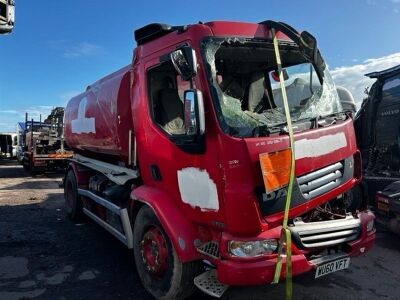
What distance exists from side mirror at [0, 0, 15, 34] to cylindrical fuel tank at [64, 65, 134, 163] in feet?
4.78

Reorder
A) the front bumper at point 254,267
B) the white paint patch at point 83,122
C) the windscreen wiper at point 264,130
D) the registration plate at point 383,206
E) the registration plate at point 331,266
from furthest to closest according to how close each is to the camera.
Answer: the white paint patch at point 83,122, the registration plate at point 383,206, the registration plate at point 331,266, the windscreen wiper at point 264,130, the front bumper at point 254,267

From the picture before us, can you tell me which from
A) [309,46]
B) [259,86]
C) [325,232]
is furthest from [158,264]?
[309,46]

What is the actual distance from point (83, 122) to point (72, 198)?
177cm

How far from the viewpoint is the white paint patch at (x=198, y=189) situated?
365 centimetres

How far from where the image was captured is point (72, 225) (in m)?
7.96

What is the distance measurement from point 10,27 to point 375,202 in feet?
18.5

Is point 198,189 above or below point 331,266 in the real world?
above

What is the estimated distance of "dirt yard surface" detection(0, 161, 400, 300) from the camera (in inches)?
179

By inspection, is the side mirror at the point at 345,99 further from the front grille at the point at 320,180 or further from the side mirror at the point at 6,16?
the side mirror at the point at 6,16

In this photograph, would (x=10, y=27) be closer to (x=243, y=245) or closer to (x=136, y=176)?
(x=136, y=176)

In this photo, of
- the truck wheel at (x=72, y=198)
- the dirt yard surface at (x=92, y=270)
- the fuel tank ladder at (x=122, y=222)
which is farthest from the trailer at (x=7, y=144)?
the fuel tank ladder at (x=122, y=222)

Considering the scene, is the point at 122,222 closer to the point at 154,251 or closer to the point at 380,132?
the point at 154,251

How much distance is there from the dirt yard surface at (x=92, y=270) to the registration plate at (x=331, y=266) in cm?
61

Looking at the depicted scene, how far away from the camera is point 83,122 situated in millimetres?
7438
